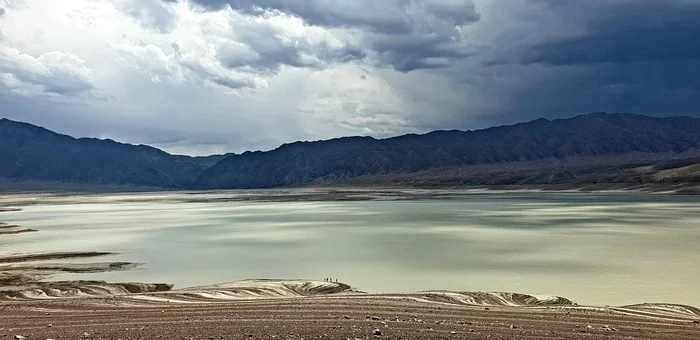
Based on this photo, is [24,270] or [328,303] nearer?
[328,303]

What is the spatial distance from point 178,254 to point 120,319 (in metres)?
20.0

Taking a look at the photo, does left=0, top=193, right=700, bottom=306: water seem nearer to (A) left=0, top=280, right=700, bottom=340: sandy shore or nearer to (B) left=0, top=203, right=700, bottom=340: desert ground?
(B) left=0, top=203, right=700, bottom=340: desert ground

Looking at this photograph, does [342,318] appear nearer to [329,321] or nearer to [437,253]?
[329,321]

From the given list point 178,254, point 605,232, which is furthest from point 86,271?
point 605,232

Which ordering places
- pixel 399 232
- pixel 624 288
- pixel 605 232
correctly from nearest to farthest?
pixel 624 288
pixel 605 232
pixel 399 232

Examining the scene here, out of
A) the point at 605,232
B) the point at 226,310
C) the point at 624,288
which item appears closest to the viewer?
the point at 226,310

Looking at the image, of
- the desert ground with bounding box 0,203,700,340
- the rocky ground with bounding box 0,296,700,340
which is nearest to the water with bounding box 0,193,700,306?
the desert ground with bounding box 0,203,700,340

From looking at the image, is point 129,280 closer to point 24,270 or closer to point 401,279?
point 24,270

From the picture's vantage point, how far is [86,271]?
2781 centimetres

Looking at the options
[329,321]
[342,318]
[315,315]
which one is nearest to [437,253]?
[315,315]

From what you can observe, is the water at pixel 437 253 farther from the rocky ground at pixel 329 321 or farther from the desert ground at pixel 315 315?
the rocky ground at pixel 329 321

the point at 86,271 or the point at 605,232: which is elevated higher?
the point at 605,232

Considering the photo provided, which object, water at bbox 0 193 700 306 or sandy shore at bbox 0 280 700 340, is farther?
water at bbox 0 193 700 306

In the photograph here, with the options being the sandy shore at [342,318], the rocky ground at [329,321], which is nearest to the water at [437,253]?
the sandy shore at [342,318]
